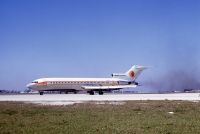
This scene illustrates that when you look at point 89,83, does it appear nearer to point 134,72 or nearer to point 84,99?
point 134,72

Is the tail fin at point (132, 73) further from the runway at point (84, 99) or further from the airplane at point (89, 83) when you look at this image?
the runway at point (84, 99)

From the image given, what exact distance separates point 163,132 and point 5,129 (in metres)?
7.57

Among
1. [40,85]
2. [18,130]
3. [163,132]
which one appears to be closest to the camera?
[163,132]

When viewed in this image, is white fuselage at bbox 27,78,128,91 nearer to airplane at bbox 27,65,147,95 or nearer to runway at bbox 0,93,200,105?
airplane at bbox 27,65,147,95

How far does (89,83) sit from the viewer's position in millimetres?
108188

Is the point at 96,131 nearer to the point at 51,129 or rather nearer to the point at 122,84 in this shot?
the point at 51,129

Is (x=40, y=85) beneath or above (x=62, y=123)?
above

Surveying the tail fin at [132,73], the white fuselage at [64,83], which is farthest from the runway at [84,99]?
the tail fin at [132,73]

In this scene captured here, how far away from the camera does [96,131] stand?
661 inches

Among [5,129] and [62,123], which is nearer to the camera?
[5,129]

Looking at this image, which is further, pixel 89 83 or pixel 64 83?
pixel 89 83

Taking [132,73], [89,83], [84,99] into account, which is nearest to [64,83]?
[89,83]

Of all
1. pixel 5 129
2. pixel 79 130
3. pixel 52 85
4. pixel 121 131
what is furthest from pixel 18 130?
pixel 52 85

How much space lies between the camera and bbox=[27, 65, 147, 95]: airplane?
102 m
